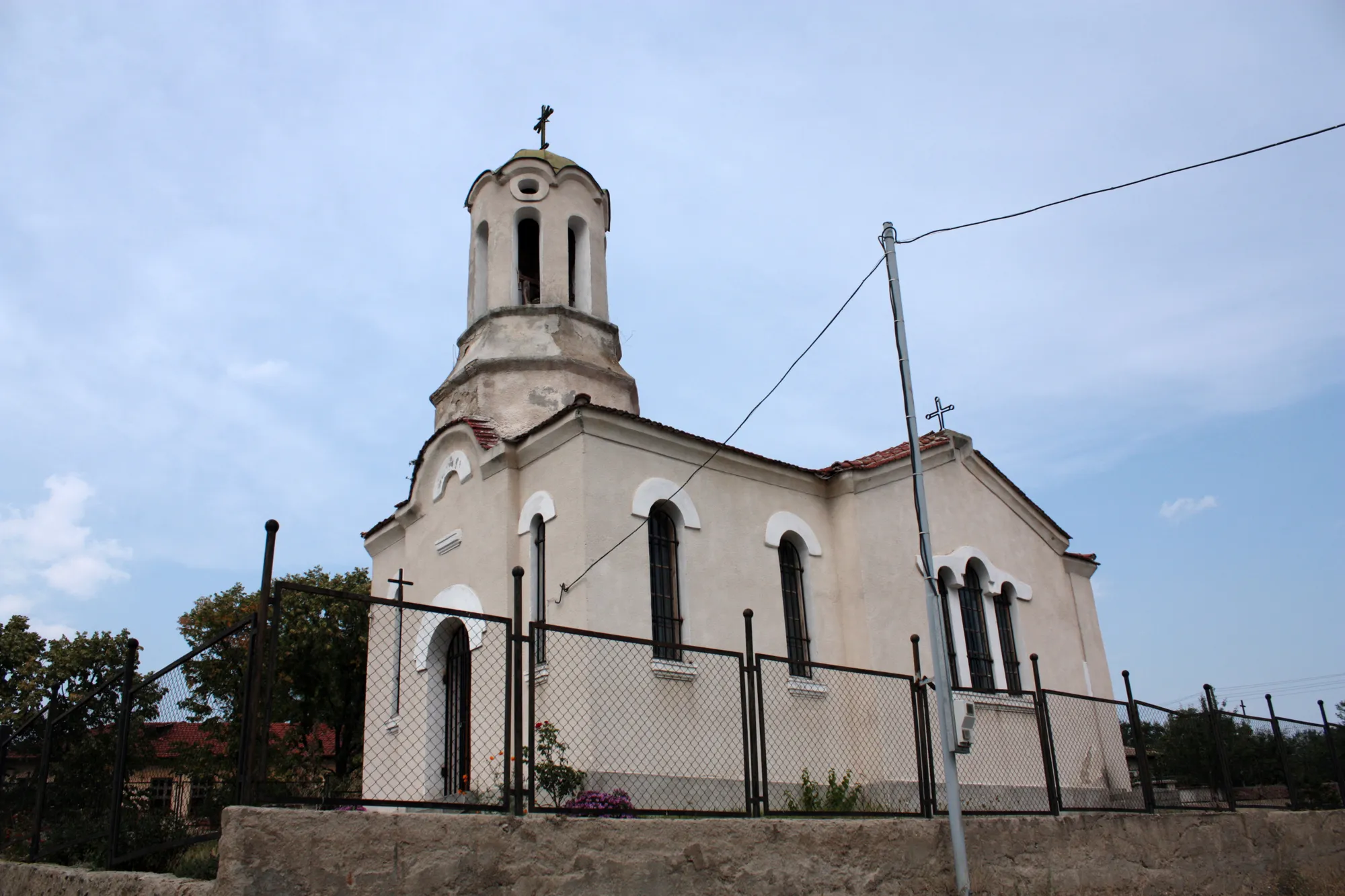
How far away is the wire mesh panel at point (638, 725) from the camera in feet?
36.0

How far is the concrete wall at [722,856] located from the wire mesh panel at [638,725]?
7.63 feet

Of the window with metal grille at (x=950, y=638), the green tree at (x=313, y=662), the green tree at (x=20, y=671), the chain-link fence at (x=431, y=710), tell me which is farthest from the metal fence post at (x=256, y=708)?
the green tree at (x=20, y=671)

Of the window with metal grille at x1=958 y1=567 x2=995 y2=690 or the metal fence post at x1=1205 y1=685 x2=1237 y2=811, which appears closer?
the metal fence post at x1=1205 y1=685 x2=1237 y2=811

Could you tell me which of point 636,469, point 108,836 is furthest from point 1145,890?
point 108,836

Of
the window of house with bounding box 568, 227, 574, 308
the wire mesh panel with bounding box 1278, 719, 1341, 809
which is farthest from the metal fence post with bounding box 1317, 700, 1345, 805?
the window of house with bounding box 568, 227, 574, 308

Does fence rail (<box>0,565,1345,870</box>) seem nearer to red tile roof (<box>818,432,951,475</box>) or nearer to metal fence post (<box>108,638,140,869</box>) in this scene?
metal fence post (<box>108,638,140,869</box>)

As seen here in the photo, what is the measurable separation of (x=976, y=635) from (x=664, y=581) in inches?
235

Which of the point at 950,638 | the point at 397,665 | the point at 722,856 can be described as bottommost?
the point at 722,856

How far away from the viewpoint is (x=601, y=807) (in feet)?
25.1

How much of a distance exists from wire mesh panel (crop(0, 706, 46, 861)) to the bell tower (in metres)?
6.89

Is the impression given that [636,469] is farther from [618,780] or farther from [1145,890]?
[1145,890]

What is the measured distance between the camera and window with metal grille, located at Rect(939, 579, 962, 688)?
49.3ft

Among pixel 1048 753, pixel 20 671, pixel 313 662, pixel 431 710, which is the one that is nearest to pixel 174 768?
pixel 431 710

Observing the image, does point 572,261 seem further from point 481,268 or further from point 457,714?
point 457,714
